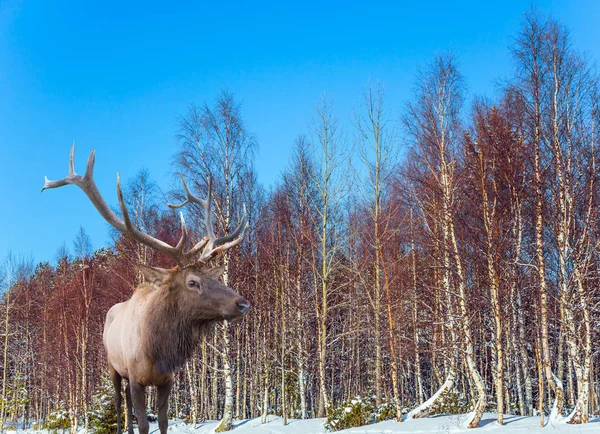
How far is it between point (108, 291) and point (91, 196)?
19.1m

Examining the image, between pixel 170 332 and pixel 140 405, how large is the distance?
0.76m

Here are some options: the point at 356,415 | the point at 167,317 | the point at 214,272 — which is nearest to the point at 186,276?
the point at 214,272

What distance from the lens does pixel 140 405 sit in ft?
18.7

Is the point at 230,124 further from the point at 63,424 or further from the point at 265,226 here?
the point at 63,424

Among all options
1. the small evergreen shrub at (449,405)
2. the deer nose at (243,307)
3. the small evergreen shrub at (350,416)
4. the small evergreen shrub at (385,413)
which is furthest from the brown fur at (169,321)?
the small evergreen shrub at (449,405)

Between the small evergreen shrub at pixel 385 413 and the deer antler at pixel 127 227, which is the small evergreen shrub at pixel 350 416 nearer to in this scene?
the small evergreen shrub at pixel 385 413

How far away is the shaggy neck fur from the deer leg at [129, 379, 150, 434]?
0.30 metres

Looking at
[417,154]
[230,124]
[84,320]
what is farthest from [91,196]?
[84,320]

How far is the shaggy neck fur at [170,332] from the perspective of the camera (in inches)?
231

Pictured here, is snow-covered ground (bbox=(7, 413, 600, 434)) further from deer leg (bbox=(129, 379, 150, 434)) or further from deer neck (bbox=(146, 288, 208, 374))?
deer leg (bbox=(129, 379, 150, 434))

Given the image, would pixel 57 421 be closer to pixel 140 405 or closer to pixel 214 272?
pixel 140 405

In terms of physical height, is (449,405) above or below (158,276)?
below

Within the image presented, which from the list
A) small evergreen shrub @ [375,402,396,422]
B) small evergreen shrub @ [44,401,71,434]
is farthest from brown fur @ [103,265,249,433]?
small evergreen shrub @ [44,401,71,434]

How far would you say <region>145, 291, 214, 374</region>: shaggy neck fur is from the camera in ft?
19.2
